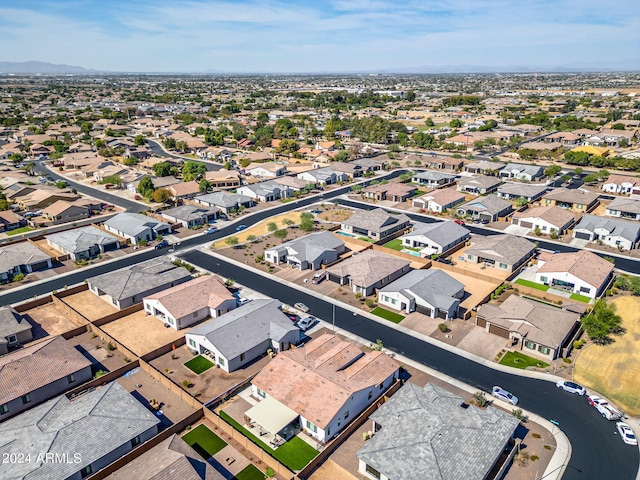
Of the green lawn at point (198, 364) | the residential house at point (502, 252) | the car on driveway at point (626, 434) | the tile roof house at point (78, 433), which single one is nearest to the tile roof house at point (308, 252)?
the residential house at point (502, 252)

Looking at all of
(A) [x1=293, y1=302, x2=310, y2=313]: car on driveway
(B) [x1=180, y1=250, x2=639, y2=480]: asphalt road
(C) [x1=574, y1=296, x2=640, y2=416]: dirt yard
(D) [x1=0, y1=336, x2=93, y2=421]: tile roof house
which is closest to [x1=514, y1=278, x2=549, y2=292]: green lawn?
(C) [x1=574, y1=296, x2=640, y2=416]: dirt yard

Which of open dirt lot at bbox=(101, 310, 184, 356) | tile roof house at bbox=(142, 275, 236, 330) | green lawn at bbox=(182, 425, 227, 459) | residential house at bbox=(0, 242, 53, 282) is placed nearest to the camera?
green lawn at bbox=(182, 425, 227, 459)

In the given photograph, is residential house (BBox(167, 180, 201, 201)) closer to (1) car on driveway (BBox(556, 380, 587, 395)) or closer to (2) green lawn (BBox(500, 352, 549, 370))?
(2) green lawn (BBox(500, 352, 549, 370))

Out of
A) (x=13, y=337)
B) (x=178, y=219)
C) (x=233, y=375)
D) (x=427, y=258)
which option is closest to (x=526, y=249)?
(x=427, y=258)

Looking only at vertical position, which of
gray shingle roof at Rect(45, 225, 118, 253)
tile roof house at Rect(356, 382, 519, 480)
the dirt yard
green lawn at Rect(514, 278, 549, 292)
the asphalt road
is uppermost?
gray shingle roof at Rect(45, 225, 118, 253)

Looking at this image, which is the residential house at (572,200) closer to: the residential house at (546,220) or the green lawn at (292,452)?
the residential house at (546,220)

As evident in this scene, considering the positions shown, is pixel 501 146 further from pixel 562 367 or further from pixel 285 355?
pixel 285 355

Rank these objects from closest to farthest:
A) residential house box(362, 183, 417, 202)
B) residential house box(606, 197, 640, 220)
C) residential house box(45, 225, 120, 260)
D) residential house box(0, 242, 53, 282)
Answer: residential house box(0, 242, 53, 282) < residential house box(45, 225, 120, 260) < residential house box(606, 197, 640, 220) < residential house box(362, 183, 417, 202)
